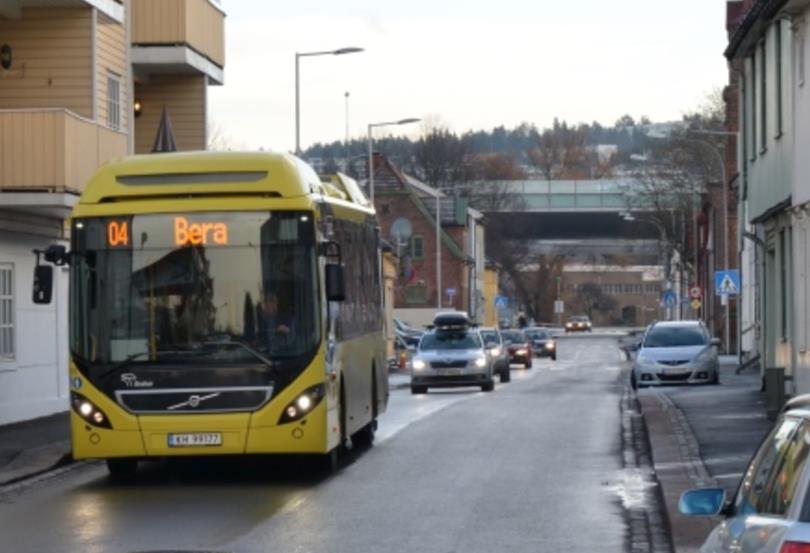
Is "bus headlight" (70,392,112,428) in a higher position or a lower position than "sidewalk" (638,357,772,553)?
higher

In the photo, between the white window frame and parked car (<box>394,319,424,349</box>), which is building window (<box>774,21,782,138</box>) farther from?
parked car (<box>394,319,424,349</box>)

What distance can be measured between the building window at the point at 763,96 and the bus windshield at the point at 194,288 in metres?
17.4

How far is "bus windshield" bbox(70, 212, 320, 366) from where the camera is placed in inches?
741

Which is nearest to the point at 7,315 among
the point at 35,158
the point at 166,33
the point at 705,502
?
the point at 35,158

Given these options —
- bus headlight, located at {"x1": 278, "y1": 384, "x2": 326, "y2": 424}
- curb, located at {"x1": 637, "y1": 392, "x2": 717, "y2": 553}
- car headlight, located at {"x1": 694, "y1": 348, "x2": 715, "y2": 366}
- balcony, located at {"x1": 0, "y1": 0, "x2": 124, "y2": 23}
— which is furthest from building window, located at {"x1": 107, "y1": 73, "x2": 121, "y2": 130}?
bus headlight, located at {"x1": 278, "y1": 384, "x2": 326, "y2": 424}

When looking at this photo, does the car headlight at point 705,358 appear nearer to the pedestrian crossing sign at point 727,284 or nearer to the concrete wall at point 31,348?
the pedestrian crossing sign at point 727,284

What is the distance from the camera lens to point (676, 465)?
65.0 feet

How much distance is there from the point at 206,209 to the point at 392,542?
5.83 metres

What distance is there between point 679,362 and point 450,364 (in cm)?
697

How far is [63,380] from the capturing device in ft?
111

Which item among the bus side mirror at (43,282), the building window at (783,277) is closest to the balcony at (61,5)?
the building window at (783,277)

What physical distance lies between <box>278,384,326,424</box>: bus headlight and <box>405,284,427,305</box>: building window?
9305 cm

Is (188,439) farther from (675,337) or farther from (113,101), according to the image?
(675,337)

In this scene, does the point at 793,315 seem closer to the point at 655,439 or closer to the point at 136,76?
the point at 655,439
